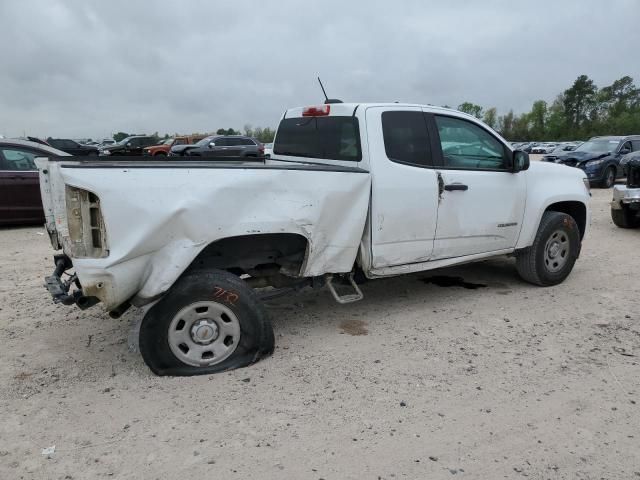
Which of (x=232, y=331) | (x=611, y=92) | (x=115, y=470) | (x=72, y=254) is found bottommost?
(x=115, y=470)

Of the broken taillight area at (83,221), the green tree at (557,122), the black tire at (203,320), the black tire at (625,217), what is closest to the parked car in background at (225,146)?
the black tire at (625,217)

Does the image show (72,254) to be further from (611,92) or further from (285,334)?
(611,92)

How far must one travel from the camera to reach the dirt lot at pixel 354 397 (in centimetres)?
271

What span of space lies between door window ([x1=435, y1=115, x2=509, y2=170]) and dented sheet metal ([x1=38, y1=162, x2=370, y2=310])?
1317 millimetres

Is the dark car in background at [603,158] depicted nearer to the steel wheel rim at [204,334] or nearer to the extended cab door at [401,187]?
the extended cab door at [401,187]

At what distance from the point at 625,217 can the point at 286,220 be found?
756 cm

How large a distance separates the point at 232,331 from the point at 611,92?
10492 cm

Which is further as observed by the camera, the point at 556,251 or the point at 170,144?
the point at 170,144

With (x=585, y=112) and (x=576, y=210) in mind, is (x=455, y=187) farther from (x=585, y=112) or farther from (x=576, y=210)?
(x=585, y=112)

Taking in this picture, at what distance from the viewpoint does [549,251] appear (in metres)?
5.54

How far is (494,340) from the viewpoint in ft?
13.7

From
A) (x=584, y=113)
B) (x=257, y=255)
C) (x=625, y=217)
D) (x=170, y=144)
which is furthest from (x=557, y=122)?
(x=257, y=255)

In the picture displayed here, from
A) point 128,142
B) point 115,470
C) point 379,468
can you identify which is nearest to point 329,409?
point 379,468

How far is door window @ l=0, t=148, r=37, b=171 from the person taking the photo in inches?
A: 360
